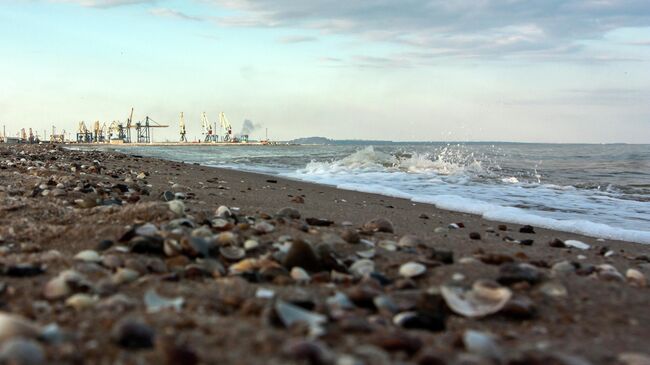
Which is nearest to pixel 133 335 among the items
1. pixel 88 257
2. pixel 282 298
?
pixel 282 298

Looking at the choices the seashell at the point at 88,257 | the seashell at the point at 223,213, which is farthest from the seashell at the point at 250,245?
the seashell at the point at 223,213

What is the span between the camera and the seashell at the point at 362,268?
8.95 feet

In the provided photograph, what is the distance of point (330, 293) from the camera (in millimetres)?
2350

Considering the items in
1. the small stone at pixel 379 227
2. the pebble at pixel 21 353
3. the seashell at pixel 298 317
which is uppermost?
the pebble at pixel 21 353

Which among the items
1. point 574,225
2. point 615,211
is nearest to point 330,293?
point 574,225

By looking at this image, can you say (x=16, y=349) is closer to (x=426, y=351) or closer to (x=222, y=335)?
(x=222, y=335)

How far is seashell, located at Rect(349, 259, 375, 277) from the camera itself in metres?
2.73

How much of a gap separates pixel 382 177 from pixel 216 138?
440 ft

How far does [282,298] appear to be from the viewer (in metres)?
2.14

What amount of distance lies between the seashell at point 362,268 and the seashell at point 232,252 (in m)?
0.61

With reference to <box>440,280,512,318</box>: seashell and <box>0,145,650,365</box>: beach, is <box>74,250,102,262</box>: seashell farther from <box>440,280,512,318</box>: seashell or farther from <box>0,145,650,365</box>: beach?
<box>440,280,512,318</box>: seashell

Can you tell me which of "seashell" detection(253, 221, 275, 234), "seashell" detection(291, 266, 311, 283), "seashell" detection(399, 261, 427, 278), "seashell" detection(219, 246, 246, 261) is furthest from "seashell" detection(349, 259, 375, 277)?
"seashell" detection(253, 221, 275, 234)

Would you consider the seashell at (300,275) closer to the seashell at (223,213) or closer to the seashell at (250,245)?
the seashell at (250,245)

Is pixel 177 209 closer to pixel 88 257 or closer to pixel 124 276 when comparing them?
pixel 88 257
